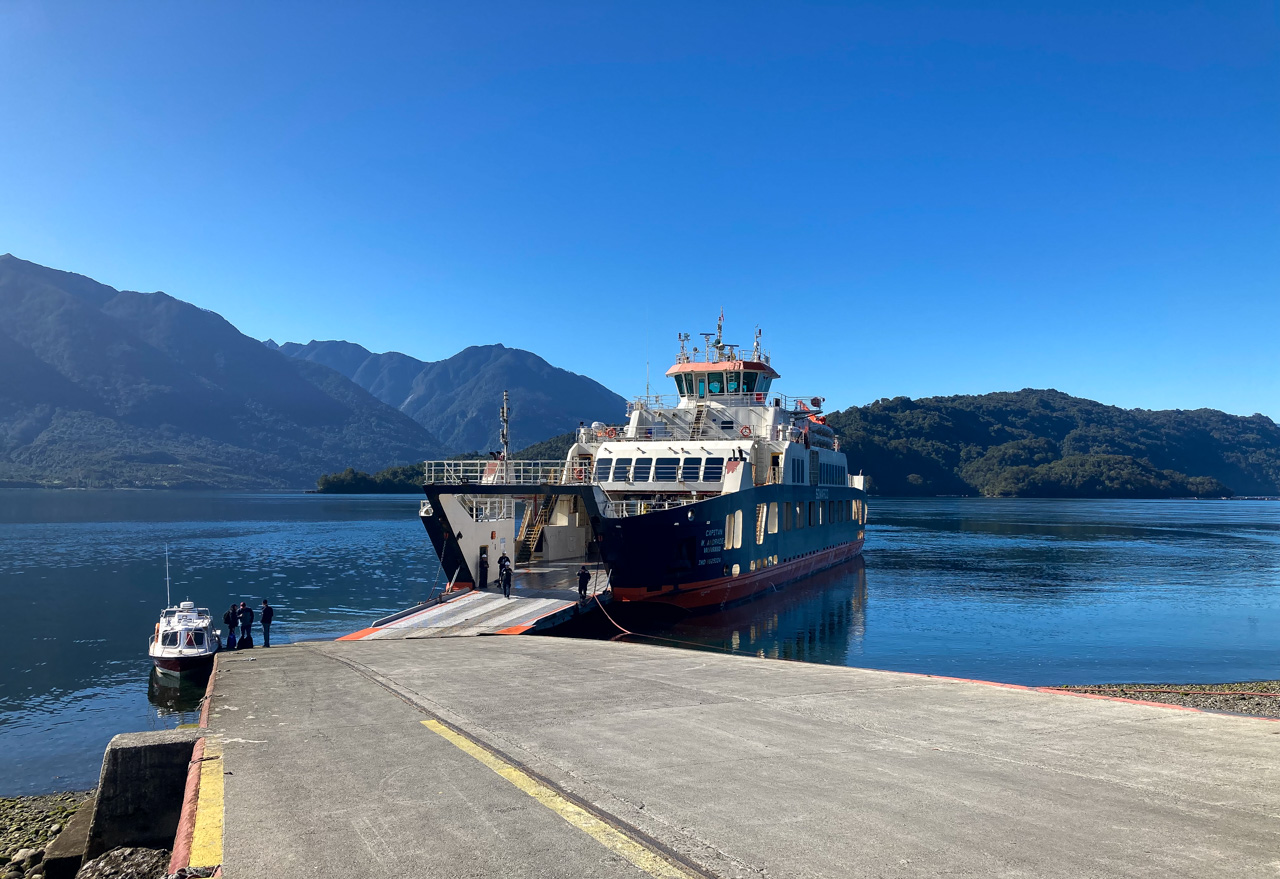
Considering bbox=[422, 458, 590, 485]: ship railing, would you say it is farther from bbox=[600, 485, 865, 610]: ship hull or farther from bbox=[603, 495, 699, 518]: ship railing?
bbox=[600, 485, 865, 610]: ship hull

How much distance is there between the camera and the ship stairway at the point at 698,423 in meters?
36.5

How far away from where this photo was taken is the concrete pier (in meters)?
6.60

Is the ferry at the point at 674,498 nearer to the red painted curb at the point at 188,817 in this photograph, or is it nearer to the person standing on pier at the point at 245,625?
the person standing on pier at the point at 245,625

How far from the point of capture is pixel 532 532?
33938mm

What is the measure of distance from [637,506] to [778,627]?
8.08 m

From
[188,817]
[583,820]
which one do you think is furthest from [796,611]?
[188,817]

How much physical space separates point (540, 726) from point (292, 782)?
3.40 meters

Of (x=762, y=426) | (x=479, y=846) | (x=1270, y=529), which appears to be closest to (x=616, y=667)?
(x=479, y=846)

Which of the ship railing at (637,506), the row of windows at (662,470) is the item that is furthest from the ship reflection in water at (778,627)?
the row of windows at (662,470)

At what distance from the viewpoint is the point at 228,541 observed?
7744 centimetres

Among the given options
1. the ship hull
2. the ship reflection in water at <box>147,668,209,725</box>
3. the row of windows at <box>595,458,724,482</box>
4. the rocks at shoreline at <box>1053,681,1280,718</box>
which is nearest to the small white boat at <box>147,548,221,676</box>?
the ship reflection in water at <box>147,668,209,725</box>

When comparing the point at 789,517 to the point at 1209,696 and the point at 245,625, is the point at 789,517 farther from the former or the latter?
the point at 245,625

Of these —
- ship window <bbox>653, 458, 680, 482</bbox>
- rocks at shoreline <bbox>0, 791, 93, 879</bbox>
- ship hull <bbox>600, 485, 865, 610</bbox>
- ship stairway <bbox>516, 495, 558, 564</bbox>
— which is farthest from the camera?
ship stairway <bbox>516, 495, 558, 564</bbox>

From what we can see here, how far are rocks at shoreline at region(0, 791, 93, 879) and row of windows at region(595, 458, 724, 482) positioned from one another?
20.5 meters
